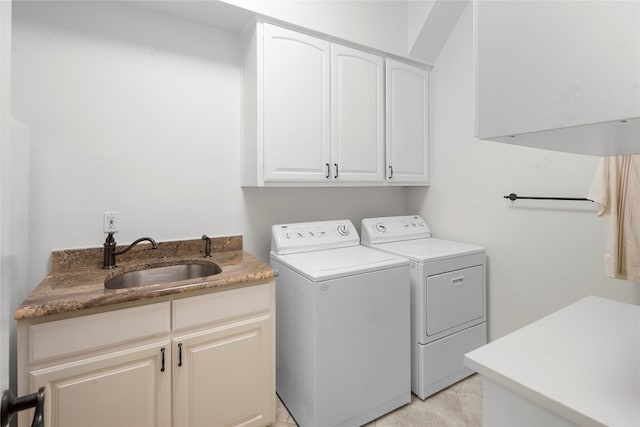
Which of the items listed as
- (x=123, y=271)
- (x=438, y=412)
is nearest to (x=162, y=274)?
(x=123, y=271)

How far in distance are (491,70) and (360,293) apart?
1.31 meters

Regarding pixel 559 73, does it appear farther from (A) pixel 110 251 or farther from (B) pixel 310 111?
(A) pixel 110 251

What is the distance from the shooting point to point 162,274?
1.81 m

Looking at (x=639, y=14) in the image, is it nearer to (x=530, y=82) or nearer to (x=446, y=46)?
(x=530, y=82)

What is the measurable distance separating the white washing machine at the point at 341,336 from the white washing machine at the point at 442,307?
10cm

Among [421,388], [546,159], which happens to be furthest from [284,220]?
[546,159]

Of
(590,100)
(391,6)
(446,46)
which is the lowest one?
(590,100)

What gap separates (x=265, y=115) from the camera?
1899 mm

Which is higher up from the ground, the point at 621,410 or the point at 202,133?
the point at 202,133

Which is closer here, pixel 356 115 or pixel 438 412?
pixel 438 412

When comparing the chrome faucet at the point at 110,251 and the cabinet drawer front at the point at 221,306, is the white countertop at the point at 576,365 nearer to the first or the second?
the cabinet drawer front at the point at 221,306

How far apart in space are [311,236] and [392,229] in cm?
73

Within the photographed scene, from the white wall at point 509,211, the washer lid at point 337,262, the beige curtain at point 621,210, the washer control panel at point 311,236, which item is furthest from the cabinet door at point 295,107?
the beige curtain at point 621,210

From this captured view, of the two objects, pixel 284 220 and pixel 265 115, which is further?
pixel 284 220
